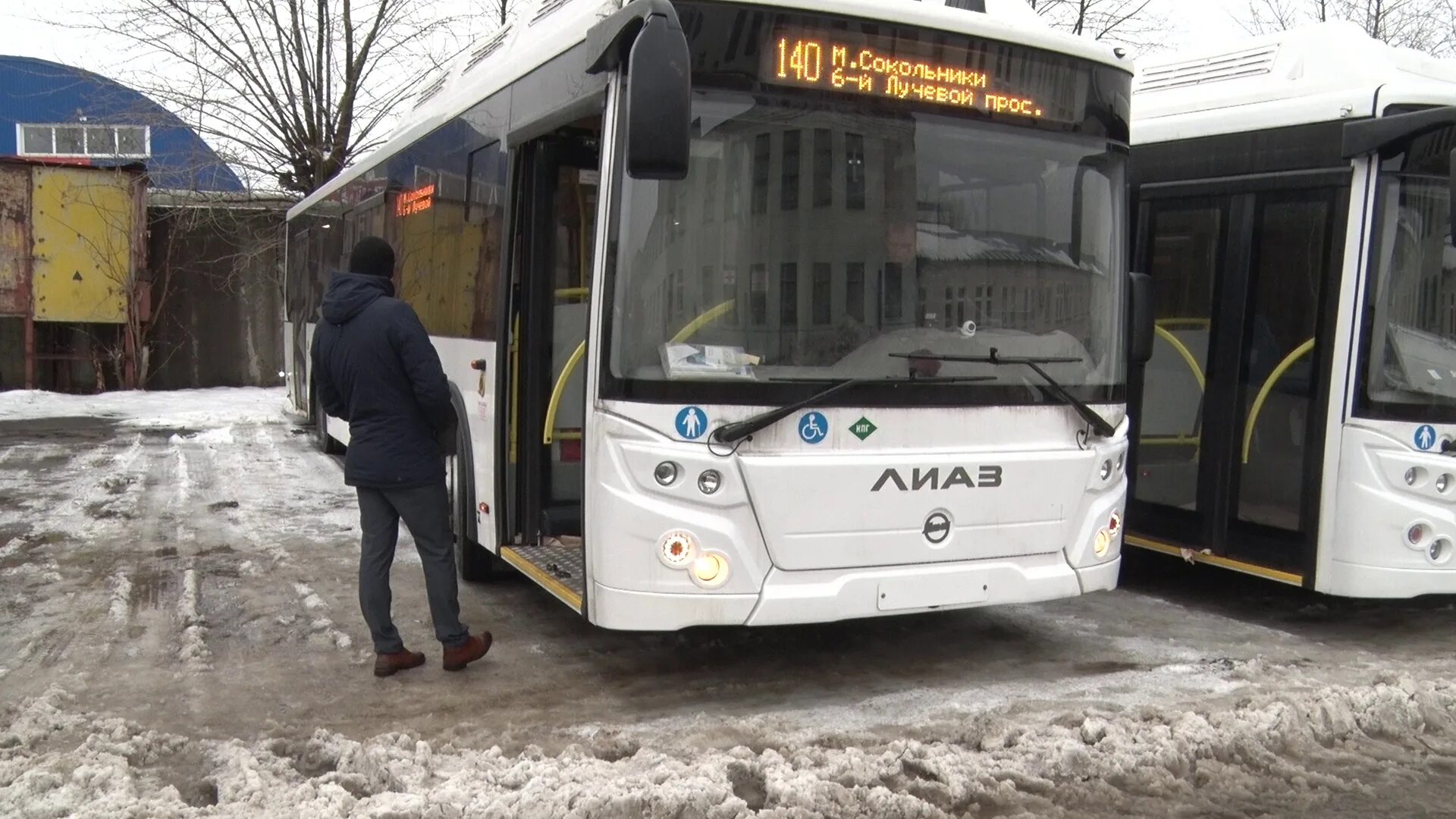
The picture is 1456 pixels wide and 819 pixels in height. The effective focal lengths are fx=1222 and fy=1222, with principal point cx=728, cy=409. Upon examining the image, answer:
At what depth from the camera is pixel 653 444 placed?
4.83 meters

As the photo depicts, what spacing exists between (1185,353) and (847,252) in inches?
126

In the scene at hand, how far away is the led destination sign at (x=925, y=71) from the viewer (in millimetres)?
4945

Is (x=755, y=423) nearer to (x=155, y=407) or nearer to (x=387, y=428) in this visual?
(x=387, y=428)

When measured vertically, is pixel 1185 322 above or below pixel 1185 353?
above

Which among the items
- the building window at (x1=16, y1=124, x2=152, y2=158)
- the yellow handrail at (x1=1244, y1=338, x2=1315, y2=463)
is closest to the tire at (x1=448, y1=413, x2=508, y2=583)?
the yellow handrail at (x1=1244, y1=338, x2=1315, y2=463)

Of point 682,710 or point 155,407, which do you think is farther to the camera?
point 155,407

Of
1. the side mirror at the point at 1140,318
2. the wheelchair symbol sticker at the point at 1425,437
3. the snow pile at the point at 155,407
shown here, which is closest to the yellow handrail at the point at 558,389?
the side mirror at the point at 1140,318

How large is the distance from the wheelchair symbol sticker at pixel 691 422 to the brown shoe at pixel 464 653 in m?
1.64

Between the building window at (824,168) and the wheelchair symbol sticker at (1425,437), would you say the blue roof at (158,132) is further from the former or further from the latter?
the wheelchair symbol sticker at (1425,437)

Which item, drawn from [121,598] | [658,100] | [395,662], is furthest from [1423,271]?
[121,598]

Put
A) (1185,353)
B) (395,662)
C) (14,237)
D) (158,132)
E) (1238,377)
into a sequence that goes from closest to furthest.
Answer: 1. (395,662)
2. (1238,377)
3. (1185,353)
4. (14,237)
5. (158,132)

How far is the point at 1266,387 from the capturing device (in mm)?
6762

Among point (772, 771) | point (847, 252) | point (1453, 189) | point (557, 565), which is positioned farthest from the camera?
point (557, 565)

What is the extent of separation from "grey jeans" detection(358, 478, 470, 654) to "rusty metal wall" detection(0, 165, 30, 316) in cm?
1583
